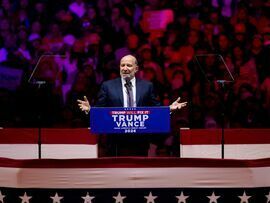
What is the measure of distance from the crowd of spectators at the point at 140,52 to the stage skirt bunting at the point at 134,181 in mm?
2246

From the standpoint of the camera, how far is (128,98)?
3945 millimetres

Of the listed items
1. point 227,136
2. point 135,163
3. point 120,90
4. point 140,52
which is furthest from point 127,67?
point 140,52

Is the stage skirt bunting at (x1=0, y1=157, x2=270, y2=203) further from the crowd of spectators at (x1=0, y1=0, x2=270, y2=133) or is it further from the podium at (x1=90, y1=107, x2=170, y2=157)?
the crowd of spectators at (x1=0, y1=0, x2=270, y2=133)

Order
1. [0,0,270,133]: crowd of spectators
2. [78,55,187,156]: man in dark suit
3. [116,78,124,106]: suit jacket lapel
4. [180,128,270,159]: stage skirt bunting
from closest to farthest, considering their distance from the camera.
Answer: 1. [78,55,187,156]: man in dark suit
2. [116,78,124,106]: suit jacket lapel
3. [180,128,270,159]: stage skirt bunting
4. [0,0,270,133]: crowd of spectators

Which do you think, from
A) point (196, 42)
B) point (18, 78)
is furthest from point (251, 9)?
point (18, 78)

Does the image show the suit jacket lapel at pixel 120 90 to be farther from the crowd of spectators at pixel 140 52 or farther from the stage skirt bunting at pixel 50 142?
the crowd of spectators at pixel 140 52

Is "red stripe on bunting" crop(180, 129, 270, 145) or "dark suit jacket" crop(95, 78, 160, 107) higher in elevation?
"dark suit jacket" crop(95, 78, 160, 107)

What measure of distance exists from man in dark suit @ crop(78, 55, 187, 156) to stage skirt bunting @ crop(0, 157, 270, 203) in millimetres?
776

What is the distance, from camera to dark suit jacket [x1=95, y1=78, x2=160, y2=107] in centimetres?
396

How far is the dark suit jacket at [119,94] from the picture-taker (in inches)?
156

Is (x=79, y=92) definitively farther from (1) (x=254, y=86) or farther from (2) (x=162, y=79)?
(1) (x=254, y=86)

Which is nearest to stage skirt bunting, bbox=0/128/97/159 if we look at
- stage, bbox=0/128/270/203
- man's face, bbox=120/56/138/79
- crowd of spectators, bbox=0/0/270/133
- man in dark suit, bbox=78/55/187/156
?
crowd of spectators, bbox=0/0/270/133

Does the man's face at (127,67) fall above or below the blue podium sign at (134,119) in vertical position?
above

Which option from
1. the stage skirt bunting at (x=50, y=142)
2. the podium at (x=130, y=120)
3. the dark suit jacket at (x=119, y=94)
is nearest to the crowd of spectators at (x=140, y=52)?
the stage skirt bunting at (x=50, y=142)
